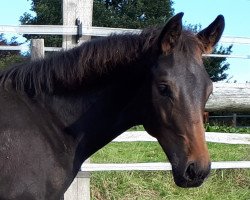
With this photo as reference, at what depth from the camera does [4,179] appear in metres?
2.71

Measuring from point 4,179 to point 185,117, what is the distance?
1.12 m

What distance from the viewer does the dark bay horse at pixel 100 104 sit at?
2783 mm

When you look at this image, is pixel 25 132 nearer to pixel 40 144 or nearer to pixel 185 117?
pixel 40 144

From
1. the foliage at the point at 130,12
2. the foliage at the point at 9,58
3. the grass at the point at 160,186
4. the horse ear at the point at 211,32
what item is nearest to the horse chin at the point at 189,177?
the horse ear at the point at 211,32

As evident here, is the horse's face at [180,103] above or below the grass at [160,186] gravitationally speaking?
above

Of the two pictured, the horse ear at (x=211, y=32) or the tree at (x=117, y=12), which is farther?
the tree at (x=117, y=12)

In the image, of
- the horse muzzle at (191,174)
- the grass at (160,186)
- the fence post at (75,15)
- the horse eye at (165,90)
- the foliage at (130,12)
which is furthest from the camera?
the foliage at (130,12)

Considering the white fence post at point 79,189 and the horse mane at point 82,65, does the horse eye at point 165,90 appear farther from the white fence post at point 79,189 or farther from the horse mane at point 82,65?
the white fence post at point 79,189

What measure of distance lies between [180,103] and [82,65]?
73 centimetres

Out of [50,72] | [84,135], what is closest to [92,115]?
[84,135]

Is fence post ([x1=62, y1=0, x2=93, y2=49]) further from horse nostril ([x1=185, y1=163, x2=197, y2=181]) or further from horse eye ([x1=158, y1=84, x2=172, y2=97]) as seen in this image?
horse nostril ([x1=185, y1=163, x2=197, y2=181])

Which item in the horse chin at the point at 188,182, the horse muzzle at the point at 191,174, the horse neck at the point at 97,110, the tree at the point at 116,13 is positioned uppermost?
the horse neck at the point at 97,110

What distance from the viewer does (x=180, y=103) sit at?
280cm

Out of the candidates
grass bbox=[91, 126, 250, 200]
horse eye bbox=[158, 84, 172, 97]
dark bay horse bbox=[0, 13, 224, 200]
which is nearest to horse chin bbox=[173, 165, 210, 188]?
dark bay horse bbox=[0, 13, 224, 200]
